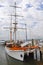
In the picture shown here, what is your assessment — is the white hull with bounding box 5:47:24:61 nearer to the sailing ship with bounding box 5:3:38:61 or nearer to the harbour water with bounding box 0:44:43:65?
the sailing ship with bounding box 5:3:38:61

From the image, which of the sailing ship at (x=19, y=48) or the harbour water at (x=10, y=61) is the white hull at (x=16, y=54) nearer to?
the sailing ship at (x=19, y=48)

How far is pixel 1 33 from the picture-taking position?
4684mm

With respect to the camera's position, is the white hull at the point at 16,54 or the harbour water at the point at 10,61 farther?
the white hull at the point at 16,54

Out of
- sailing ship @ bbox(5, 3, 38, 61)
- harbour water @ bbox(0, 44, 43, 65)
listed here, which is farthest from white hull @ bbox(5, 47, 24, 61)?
harbour water @ bbox(0, 44, 43, 65)

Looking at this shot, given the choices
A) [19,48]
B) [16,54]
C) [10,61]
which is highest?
[19,48]

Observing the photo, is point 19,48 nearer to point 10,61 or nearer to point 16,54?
point 16,54

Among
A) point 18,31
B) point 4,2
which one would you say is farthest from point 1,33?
point 4,2

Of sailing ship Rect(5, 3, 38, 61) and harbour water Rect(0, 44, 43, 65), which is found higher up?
sailing ship Rect(5, 3, 38, 61)

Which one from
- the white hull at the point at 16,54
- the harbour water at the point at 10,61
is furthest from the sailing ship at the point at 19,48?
the harbour water at the point at 10,61

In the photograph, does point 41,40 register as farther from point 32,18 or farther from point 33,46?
point 32,18

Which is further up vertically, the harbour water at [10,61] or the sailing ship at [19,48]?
the sailing ship at [19,48]

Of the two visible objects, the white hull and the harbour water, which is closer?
the harbour water

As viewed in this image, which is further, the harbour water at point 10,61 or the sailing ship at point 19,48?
the sailing ship at point 19,48

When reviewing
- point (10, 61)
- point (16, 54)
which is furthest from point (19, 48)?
point (10, 61)
